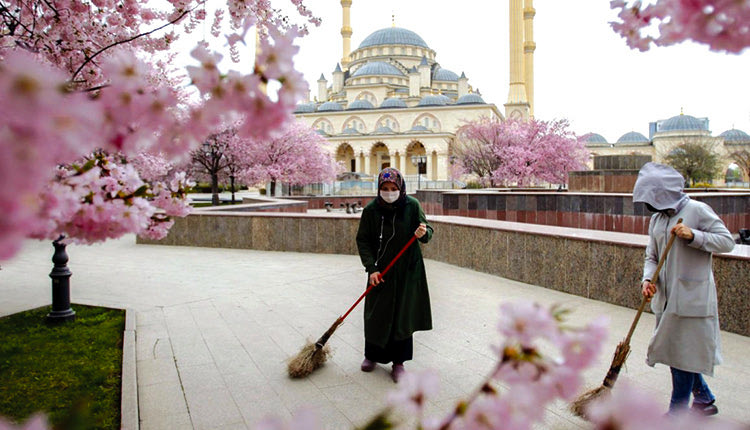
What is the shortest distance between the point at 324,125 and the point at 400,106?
10.2 metres

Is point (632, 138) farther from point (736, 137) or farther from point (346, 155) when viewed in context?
point (346, 155)

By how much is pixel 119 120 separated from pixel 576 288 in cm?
764

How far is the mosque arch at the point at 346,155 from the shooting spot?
6642cm

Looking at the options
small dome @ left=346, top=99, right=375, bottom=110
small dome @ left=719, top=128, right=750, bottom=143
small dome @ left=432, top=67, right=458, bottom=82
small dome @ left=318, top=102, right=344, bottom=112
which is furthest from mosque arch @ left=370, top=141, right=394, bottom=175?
small dome @ left=719, top=128, right=750, bottom=143

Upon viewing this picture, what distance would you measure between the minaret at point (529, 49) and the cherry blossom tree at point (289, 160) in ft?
129

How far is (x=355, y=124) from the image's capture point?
67.9m

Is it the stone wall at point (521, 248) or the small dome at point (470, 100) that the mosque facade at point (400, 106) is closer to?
the small dome at point (470, 100)

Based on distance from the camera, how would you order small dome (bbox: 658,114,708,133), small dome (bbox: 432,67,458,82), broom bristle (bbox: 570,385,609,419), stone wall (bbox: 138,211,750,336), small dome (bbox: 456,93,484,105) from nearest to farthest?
1. broom bristle (bbox: 570,385,609,419)
2. stone wall (bbox: 138,211,750,336)
3. small dome (bbox: 456,93,484,105)
4. small dome (bbox: 658,114,708,133)
5. small dome (bbox: 432,67,458,82)

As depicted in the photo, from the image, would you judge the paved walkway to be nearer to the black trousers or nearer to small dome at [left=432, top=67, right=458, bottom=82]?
the black trousers

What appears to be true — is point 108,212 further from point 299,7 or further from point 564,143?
point 564,143

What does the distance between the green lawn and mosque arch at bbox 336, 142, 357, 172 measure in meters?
59.5

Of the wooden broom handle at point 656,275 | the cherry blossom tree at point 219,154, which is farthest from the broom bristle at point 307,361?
the cherry blossom tree at point 219,154

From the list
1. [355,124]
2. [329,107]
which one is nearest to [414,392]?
[355,124]

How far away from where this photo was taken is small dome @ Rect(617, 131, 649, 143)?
81.4m
